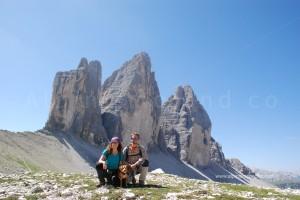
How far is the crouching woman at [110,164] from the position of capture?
1684 centimetres

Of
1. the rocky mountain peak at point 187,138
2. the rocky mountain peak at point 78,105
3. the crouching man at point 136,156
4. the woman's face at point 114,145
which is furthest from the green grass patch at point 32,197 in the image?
the rocky mountain peak at point 187,138

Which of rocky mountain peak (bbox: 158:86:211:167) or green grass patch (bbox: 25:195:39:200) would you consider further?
rocky mountain peak (bbox: 158:86:211:167)

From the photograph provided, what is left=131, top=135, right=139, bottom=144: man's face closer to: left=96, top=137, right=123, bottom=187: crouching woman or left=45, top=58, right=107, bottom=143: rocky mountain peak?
left=96, top=137, right=123, bottom=187: crouching woman

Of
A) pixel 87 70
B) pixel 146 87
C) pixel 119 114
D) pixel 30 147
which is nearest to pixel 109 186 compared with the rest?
pixel 30 147

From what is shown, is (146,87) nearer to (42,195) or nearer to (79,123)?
(79,123)

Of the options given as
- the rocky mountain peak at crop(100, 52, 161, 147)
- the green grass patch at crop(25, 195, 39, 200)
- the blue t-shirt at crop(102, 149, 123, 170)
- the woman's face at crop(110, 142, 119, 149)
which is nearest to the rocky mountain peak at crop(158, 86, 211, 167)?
the rocky mountain peak at crop(100, 52, 161, 147)

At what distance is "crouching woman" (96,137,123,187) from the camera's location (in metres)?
16.8

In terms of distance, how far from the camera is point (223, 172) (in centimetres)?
19675

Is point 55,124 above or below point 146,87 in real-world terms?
below

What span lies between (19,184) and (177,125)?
581 feet

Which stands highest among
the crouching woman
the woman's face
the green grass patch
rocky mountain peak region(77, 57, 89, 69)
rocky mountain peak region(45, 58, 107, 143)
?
rocky mountain peak region(77, 57, 89, 69)

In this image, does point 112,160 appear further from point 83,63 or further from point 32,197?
point 83,63

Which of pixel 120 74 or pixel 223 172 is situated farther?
pixel 223 172

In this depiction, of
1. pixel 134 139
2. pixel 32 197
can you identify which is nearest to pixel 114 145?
pixel 134 139
